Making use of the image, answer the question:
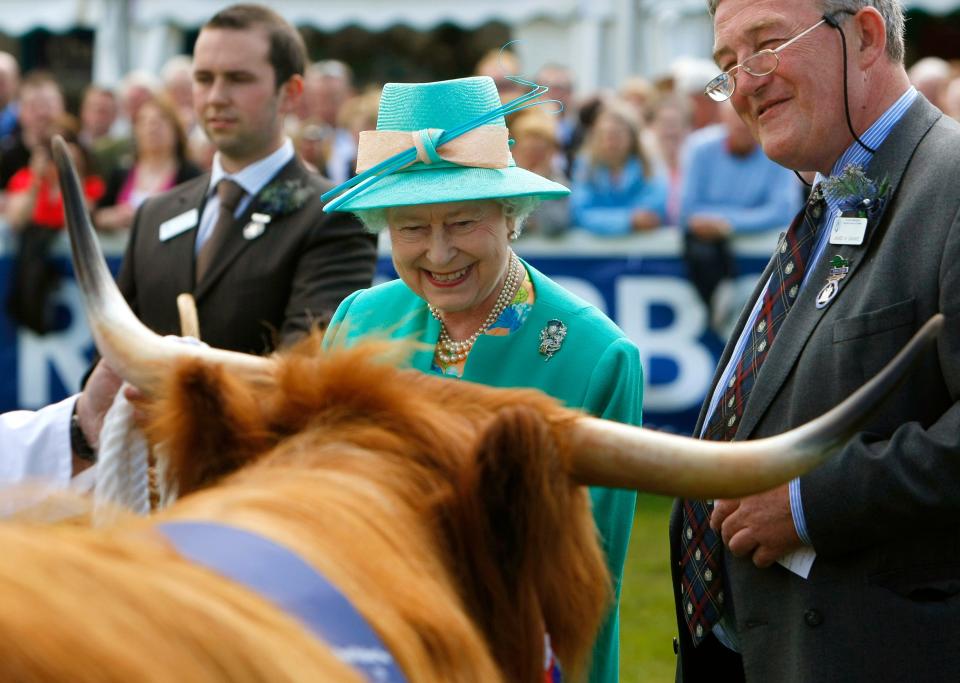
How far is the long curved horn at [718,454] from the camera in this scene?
6.98 feet

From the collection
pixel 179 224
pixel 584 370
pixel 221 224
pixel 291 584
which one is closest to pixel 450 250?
pixel 584 370

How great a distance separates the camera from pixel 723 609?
3150mm

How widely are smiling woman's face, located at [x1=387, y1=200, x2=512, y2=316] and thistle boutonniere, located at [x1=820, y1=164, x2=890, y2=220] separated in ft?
2.57

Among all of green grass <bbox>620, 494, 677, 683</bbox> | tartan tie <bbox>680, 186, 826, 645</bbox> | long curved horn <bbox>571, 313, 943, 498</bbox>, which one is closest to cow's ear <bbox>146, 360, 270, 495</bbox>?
long curved horn <bbox>571, 313, 943, 498</bbox>

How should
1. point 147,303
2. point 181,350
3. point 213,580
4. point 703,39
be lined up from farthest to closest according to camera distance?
point 703,39 → point 147,303 → point 181,350 → point 213,580

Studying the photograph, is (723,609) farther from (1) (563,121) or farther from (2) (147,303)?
(1) (563,121)

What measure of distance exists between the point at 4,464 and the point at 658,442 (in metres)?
1.74

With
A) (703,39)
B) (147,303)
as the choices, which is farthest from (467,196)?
(703,39)

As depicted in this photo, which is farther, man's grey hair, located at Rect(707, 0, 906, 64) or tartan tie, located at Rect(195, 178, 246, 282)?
tartan tie, located at Rect(195, 178, 246, 282)

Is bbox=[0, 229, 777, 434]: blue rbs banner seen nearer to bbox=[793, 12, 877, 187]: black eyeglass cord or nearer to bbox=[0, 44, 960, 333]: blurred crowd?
bbox=[0, 44, 960, 333]: blurred crowd

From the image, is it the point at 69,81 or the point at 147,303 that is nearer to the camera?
the point at 147,303

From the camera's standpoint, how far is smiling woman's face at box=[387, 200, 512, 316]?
124 inches

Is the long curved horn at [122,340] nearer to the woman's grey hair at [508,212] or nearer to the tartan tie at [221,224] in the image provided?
the woman's grey hair at [508,212]

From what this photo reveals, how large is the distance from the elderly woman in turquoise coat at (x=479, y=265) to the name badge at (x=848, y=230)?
533 mm
